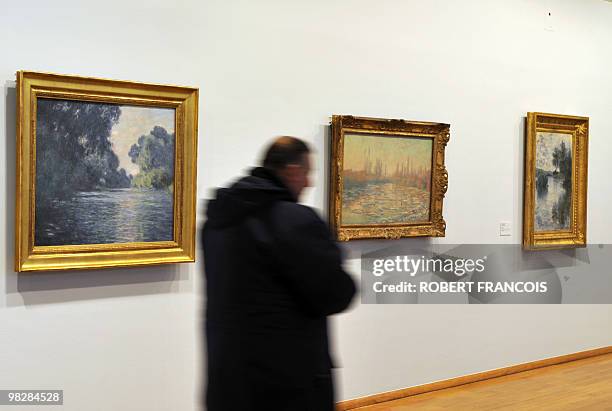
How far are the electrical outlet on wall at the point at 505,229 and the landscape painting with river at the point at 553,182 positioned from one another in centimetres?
32

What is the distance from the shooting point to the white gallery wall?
4.10 meters

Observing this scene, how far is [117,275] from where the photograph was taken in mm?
4324

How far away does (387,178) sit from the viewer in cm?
550

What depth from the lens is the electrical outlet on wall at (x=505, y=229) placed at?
20.9 feet

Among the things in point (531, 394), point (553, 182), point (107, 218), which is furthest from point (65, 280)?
point (553, 182)

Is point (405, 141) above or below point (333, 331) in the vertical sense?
above

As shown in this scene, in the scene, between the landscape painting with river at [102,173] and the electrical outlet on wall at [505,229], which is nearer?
the landscape painting with river at [102,173]

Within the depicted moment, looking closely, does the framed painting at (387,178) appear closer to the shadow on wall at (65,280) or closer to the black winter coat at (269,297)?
the shadow on wall at (65,280)

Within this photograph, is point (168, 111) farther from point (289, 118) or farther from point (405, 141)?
point (405, 141)

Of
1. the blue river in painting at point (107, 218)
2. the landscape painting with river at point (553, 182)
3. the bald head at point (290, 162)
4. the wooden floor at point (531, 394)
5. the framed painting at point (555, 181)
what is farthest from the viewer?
the landscape painting with river at point (553, 182)

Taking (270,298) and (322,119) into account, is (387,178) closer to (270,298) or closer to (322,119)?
(322,119)

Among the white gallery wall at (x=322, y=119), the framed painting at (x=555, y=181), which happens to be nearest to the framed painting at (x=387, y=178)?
the white gallery wall at (x=322, y=119)

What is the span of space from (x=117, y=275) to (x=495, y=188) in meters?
3.41

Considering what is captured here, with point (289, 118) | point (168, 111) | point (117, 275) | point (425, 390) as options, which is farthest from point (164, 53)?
point (425, 390)
